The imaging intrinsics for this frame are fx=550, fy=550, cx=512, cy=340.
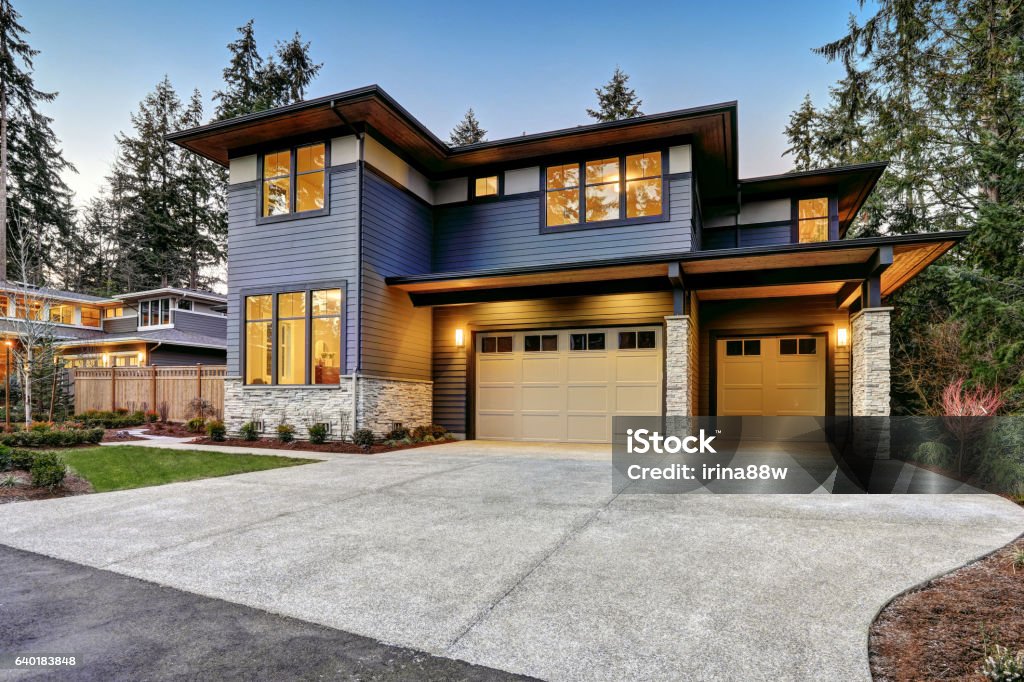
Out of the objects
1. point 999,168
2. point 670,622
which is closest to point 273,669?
point 670,622

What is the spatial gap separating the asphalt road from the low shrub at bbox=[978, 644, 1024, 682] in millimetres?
1703

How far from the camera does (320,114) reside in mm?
9719

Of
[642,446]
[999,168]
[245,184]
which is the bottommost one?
[642,446]

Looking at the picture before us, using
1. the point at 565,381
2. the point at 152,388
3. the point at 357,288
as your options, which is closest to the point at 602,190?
the point at 565,381

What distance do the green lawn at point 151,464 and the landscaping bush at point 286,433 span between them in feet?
4.88

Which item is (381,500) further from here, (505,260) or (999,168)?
(999,168)

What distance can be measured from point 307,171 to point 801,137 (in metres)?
19.1

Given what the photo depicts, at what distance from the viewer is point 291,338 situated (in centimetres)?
1070

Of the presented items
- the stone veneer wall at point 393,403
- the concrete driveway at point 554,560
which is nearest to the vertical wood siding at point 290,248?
the stone veneer wall at point 393,403

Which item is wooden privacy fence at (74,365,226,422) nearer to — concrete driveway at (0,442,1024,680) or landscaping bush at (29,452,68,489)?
landscaping bush at (29,452,68,489)

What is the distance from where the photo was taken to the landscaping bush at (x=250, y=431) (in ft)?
34.7

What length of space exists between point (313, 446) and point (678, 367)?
6528mm

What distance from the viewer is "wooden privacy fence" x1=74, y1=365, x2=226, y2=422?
47.5 feet

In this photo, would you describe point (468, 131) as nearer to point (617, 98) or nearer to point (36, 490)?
point (617, 98)
